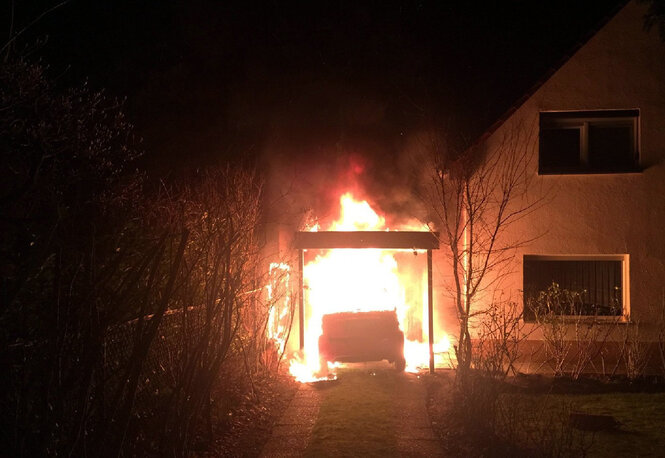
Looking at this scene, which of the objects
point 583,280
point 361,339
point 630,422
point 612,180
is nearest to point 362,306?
point 361,339

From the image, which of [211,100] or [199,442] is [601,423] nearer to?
[199,442]

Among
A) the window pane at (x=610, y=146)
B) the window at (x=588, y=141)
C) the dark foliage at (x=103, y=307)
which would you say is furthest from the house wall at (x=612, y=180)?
the dark foliage at (x=103, y=307)

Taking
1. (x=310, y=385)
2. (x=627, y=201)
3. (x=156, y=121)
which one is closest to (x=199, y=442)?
(x=310, y=385)

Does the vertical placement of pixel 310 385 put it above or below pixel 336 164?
below

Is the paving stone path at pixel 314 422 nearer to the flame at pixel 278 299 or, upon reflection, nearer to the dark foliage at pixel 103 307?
the dark foliage at pixel 103 307

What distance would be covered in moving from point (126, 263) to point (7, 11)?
23.0 ft

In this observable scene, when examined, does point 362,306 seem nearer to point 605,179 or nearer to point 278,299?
point 278,299

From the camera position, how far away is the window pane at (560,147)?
13023 millimetres

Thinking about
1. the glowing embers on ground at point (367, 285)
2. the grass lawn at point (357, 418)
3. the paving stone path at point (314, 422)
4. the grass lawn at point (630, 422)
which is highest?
the glowing embers on ground at point (367, 285)

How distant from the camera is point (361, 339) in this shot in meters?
12.0

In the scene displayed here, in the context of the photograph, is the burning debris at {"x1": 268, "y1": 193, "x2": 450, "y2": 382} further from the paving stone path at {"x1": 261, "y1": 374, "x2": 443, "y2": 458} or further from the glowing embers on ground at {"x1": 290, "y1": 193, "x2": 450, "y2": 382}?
the paving stone path at {"x1": 261, "y1": 374, "x2": 443, "y2": 458}

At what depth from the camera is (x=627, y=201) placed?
41.0ft

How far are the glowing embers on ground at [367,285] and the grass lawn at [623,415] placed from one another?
164 inches

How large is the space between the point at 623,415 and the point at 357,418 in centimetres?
400
